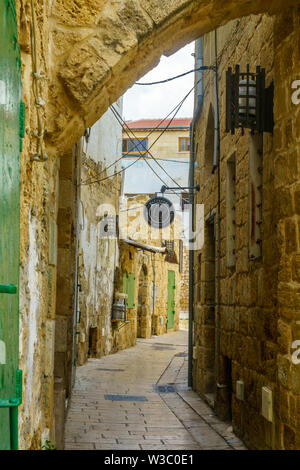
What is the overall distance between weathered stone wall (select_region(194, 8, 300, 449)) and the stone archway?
40.2 inches

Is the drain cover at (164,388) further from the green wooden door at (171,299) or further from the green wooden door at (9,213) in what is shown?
the green wooden door at (171,299)

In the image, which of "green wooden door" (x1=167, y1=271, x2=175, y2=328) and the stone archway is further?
"green wooden door" (x1=167, y1=271, x2=175, y2=328)

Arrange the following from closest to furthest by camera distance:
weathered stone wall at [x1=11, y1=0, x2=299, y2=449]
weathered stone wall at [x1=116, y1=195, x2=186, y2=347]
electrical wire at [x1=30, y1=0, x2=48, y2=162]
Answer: electrical wire at [x1=30, y1=0, x2=48, y2=162]
weathered stone wall at [x1=11, y1=0, x2=299, y2=449]
weathered stone wall at [x1=116, y1=195, x2=186, y2=347]

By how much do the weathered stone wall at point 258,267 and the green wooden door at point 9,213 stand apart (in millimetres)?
1944

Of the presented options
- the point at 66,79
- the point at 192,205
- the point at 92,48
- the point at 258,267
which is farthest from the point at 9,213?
the point at 192,205

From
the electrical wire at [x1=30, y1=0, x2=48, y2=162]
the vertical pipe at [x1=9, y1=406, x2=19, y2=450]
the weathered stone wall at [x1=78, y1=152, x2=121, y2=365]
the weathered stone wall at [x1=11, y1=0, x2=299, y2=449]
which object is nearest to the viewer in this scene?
the vertical pipe at [x1=9, y1=406, x2=19, y2=450]

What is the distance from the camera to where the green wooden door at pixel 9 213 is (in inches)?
69.6

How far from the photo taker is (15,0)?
203 centimetres

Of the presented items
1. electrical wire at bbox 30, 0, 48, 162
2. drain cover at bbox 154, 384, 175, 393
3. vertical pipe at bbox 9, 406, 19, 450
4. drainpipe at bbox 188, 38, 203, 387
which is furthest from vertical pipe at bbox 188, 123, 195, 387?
vertical pipe at bbox 9, 406, 19, 450

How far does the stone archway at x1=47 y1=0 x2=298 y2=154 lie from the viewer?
298 centimetres

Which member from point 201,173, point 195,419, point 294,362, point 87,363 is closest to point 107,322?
point 87,363

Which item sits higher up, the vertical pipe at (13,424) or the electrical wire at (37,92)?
the electrical wire at (37,92)

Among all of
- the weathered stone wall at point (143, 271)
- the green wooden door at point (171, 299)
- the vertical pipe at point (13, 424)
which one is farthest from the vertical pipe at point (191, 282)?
the green wooden door at point (171, 299)

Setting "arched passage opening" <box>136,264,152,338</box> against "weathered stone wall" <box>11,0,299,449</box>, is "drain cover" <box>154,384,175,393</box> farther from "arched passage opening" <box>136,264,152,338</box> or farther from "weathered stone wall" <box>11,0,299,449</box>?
"arched passage opening" <box>136,264,152,338</box>
